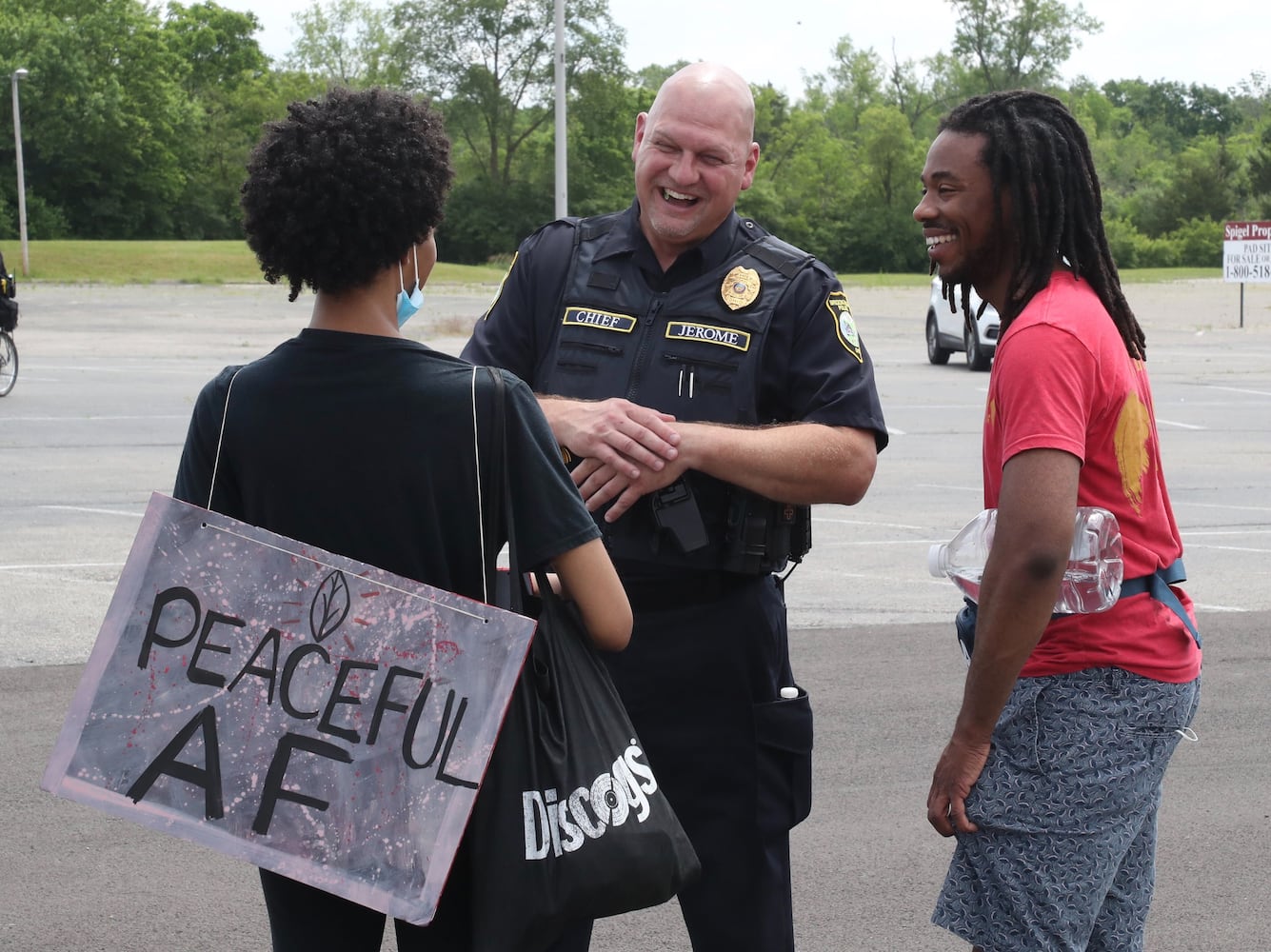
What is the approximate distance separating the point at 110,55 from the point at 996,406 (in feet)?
288

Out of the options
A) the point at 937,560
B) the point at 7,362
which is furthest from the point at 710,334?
the point at 7,362

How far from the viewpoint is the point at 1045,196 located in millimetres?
2576

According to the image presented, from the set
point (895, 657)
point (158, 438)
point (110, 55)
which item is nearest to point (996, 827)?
point (895, 657)

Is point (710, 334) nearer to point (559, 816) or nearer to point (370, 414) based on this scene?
point (370, 414)

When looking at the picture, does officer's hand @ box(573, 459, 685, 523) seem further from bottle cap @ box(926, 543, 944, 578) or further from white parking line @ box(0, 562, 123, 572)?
white parking line @ box(0, 562, 123, 572)

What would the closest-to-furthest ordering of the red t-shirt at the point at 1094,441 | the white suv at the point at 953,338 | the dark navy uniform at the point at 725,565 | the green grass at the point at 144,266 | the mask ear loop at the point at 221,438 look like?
the mask ear loop at the point at 221,438, the red t-shirt at the point at 1094,441, the dark navy uniform at the point at 725,565, the white suv at the point at 953,338, the green grass at the point at 144,266

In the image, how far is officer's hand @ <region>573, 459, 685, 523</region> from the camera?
2902mm

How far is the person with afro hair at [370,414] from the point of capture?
2.19m

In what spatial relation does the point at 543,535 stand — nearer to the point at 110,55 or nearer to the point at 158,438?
the point at 158,438

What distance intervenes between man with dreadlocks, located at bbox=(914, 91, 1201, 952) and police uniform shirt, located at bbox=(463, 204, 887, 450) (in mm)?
436

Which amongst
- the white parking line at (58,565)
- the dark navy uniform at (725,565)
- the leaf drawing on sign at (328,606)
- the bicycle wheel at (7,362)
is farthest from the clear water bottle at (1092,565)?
the bicycle wheel at (7,362)

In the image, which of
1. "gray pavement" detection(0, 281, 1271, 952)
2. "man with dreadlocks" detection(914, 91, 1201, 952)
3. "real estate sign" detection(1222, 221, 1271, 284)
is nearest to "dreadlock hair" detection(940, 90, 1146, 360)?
"man with dreadlocks" detection(914, 91, 1201, 952)

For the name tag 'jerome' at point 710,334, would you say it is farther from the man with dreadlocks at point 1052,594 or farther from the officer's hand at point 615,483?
the man with dreadlocks at point 1052,594

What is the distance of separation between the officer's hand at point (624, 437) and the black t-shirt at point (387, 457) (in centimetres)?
61
